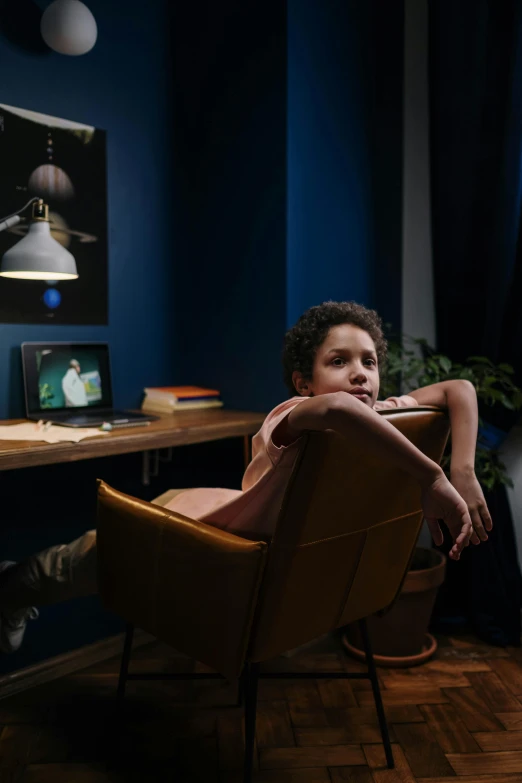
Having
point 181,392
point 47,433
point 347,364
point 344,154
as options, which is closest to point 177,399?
point 181,392

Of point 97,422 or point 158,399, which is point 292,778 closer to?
point 97,422

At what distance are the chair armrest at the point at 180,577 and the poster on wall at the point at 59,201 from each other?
94 cm

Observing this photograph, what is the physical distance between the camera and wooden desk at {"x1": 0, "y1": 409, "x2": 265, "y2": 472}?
1628 mm

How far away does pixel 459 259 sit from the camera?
8.28ft

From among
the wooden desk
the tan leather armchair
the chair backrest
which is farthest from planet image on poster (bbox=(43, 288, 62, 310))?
the chair backrest

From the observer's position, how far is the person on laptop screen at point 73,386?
2215mm

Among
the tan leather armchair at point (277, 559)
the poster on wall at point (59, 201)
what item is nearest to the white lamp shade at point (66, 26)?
the poster on wall at point (59, 201)

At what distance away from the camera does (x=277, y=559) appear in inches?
50.1

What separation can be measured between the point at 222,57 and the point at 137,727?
2242 millimetres

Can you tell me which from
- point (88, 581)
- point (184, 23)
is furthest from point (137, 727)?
point (184, 23)

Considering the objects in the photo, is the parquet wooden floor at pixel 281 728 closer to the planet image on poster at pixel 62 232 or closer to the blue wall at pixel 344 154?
the blue wall at pixel 344 154

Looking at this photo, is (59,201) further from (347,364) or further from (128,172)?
(347,364)

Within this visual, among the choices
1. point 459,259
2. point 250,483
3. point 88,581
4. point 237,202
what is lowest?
point 88,581

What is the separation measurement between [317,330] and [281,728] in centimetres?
110
